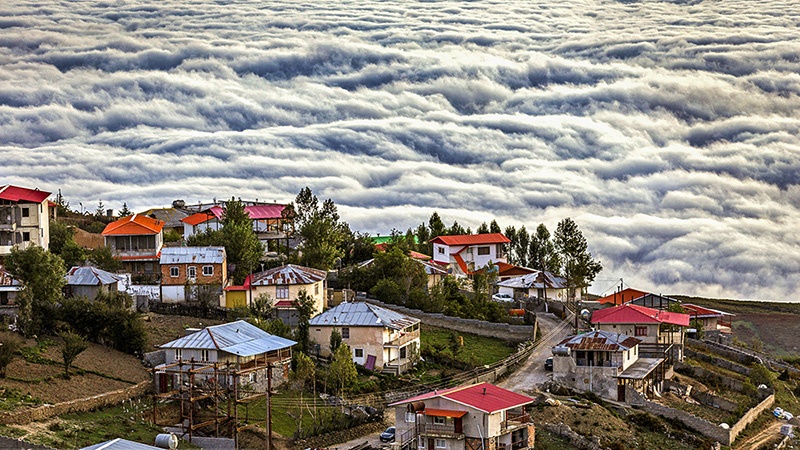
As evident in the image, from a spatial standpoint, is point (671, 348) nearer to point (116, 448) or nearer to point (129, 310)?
point (129, 310)

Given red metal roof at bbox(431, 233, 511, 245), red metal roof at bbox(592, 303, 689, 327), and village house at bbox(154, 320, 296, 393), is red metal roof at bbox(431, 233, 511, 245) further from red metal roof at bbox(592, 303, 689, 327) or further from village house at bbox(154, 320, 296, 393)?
village house at bbox(154, 320, 296, 393)

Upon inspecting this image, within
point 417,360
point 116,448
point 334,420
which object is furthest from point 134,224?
point 116,448

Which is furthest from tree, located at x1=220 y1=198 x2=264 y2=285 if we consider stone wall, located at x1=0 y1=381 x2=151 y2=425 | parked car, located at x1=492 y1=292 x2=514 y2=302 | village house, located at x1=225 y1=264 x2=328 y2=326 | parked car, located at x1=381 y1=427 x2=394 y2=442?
parked car, located at x1=381 y1=427 x2=394 y2=442

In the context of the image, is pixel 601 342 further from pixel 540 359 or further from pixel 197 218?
pixel 197 218

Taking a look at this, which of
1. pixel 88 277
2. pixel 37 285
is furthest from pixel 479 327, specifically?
pixel 37 285

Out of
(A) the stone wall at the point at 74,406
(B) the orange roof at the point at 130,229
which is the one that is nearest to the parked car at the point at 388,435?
(A) the stone wall at the point at 74,406

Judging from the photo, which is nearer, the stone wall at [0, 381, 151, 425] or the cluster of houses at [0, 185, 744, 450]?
the stone wall at [0, 381, 151, 425]
